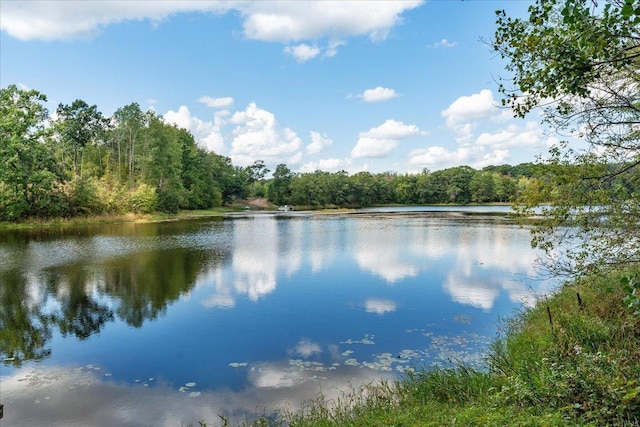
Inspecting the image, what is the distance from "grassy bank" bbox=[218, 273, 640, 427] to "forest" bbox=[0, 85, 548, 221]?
3084 mm

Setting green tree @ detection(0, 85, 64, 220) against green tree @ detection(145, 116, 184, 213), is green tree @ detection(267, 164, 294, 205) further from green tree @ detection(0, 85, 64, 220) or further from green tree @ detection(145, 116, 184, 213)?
green tree @ detection(0, 85, 64, 220)

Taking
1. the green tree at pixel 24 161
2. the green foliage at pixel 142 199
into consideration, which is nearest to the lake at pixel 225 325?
the green tree at pixel 24 161

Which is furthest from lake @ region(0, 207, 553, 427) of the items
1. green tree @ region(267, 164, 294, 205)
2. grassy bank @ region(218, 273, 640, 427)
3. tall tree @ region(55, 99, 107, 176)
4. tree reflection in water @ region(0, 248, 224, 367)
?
green tree @ region(267, 164, 294, 205)

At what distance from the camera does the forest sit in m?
37.4

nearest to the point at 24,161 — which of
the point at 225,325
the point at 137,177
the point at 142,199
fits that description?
the point at 142,199

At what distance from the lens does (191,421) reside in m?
6.62

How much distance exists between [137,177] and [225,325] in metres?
54.9

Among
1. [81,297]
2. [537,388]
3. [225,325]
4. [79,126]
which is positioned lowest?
[225,325]

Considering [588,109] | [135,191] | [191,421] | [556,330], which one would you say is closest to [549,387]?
[556,330]

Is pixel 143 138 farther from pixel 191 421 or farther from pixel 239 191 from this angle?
pixel 191 421

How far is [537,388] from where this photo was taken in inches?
196

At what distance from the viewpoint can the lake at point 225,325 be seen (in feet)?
24.5

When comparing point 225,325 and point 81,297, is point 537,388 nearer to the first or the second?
point 225,325

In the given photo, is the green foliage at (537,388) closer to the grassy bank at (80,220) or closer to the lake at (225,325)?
the lake at (225,325)
